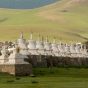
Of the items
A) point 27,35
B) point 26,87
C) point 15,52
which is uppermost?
point 27,35

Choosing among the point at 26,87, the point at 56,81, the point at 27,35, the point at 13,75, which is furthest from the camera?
the point at 27,35

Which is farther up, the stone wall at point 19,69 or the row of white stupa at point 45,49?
the row of white stupa at point 45,49

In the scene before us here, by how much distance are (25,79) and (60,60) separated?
84.5ft

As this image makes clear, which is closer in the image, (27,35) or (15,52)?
(15,52)

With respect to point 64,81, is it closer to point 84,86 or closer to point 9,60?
point 84,86

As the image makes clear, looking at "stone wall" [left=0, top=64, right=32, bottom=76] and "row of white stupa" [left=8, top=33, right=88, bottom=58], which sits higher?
"row of white stupa" [left=8, top=33, right=88, bottom=58]

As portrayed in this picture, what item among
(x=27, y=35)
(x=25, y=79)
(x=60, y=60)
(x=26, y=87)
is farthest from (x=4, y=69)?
(x=27, y=35)

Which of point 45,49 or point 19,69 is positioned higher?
point 45,49

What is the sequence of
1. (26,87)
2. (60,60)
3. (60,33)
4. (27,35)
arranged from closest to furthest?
(26,87)
(60,60)
(27,35)
(60,33)

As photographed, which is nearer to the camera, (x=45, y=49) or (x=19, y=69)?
(x=19, y=69)

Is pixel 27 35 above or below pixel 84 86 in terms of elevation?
above

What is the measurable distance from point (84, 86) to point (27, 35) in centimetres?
10906

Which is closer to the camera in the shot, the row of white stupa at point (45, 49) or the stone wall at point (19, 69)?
the stone wall at point (19, 69)

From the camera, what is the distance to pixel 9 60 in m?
52.2
